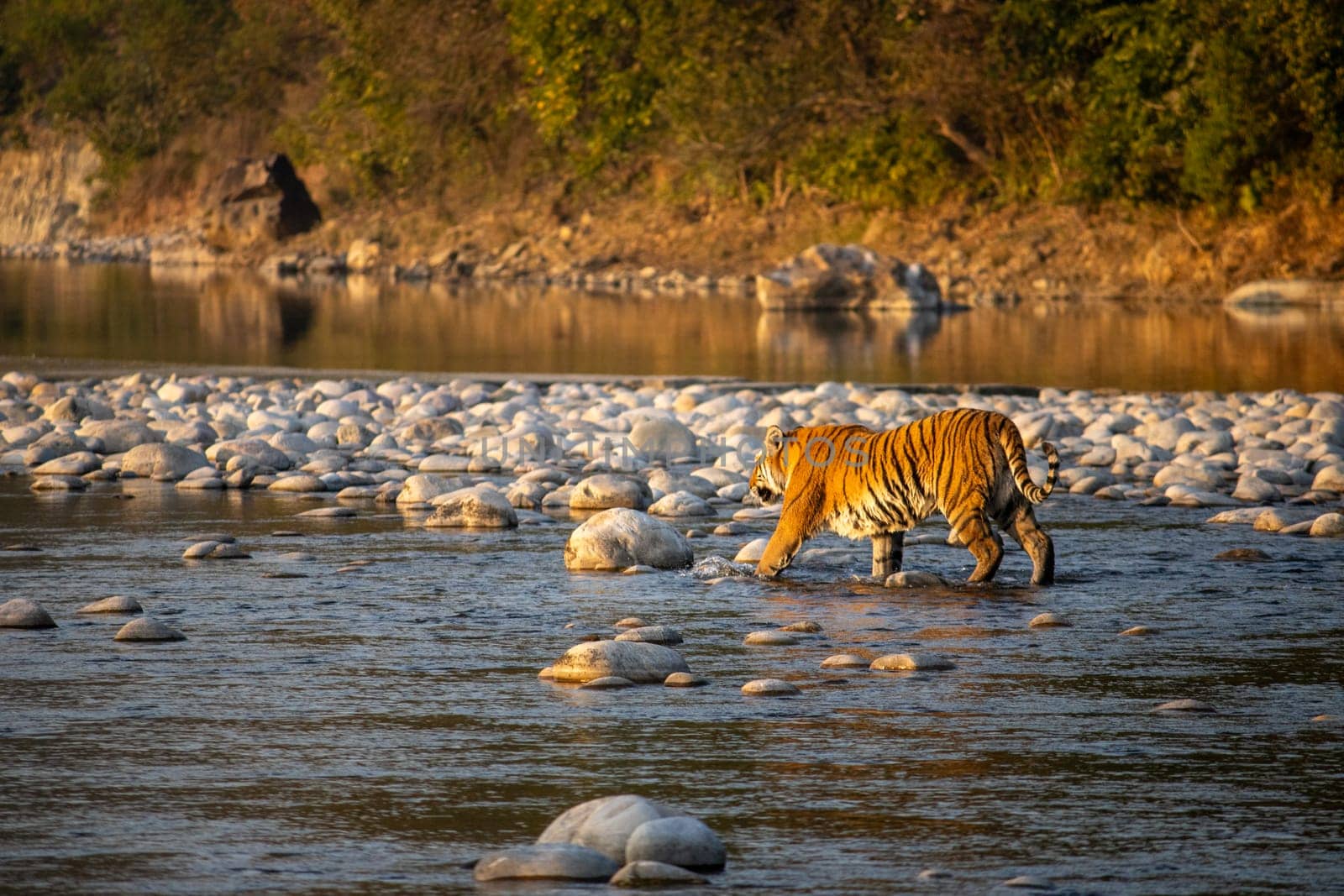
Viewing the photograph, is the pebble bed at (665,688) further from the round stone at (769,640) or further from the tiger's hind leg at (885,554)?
the tiger's hind leg at (885,554)

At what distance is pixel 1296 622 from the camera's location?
20.2 feet

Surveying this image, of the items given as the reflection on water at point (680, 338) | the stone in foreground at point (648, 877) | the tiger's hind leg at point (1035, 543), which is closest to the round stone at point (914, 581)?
the tiger's hind leg at point (1035, 543)

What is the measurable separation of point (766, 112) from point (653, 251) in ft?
17.2

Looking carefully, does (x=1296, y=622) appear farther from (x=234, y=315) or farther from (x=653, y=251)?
(x=653, y=251)

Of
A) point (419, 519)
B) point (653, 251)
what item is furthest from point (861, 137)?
point (419, 519)

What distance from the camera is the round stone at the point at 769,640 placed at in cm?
576

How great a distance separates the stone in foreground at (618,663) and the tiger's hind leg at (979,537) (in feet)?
6.07

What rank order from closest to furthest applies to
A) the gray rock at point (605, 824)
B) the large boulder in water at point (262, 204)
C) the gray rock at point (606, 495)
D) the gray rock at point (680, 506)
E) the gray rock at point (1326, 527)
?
the gray rock at point (605, 824) < the gray rock at point (1326, 527) < the gray rock at point (680, 506) < the gray rock at point (606, 495) < the large boulder in water at point (262, 204)

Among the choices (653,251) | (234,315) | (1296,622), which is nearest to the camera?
(1296,622)

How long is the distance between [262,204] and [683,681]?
44301mm

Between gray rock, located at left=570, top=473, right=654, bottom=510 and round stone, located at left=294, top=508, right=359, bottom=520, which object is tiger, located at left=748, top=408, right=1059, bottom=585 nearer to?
gray rock, located at left=570, top=473, right=654, bottom=510

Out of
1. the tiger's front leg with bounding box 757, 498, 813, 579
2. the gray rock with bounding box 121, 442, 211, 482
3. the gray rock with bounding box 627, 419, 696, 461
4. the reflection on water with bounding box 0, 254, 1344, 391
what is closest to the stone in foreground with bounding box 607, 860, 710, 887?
the tiger's front leg with bounding box 757, 498, 813, 579

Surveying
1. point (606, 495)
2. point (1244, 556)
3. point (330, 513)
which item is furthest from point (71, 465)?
point (1244, 556)

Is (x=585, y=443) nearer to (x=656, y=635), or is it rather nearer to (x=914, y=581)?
(x=914, y=581)
